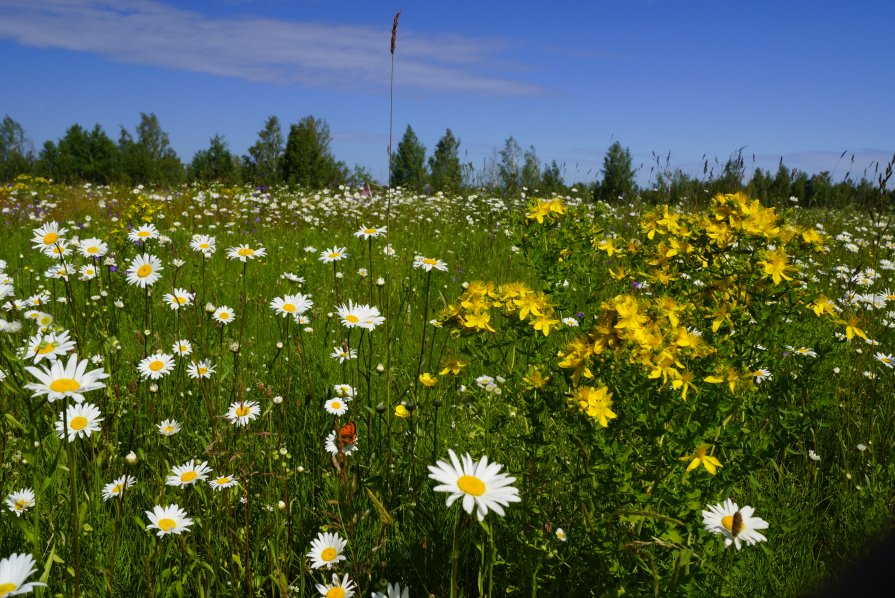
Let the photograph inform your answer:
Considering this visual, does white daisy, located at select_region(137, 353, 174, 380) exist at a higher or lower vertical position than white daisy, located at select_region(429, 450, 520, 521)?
lower

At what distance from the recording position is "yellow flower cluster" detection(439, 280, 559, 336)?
63.8 inches

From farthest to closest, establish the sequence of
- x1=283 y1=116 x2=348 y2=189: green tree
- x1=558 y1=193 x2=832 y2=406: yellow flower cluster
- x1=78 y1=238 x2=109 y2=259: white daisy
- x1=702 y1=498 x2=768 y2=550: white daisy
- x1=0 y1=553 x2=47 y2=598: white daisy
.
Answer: x1=283 y1=116 x2=348 y2=189: green tree, x1=78 y1=238 x2=109 y2=259: white daisy, x1=558 y1=193 x2=832 y2=406: yellow flower cluster, x1=702 y1=498 x2=768 y2=550: white daisy, x1=0 y1=553 x2=47 y2=598: white daisy

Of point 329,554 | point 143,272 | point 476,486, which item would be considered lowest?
point 329,554

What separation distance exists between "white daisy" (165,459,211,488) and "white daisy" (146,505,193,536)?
10 centimetres

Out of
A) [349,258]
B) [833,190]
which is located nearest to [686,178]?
[833,190]

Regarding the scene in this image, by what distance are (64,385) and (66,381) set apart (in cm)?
2

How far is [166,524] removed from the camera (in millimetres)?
1638

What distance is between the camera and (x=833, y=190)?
834cm

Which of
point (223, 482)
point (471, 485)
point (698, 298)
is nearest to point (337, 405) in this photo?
point (223, 482)

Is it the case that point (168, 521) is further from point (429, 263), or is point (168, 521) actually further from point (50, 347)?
point (429, 263)

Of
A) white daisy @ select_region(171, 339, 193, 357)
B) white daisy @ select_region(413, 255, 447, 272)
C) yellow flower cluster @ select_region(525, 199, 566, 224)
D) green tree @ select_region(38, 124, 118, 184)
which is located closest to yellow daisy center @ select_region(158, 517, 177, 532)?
white daisy @ select_region(171, 339, 193, 357)

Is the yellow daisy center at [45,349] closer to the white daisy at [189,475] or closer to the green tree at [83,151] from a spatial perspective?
the white daisy at [189,475]

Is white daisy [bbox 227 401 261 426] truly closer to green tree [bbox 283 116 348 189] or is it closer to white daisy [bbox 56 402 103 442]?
white daisy [bbox 56 402 103 442]

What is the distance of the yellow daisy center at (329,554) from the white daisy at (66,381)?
749 mm
